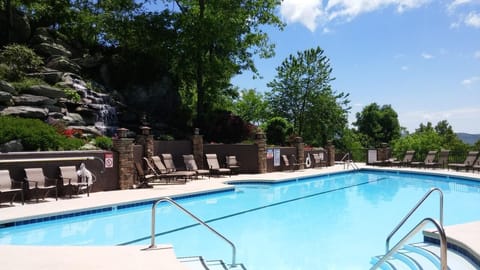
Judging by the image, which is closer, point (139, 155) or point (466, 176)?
point (139, 155)

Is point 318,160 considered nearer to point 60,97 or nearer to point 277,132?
point 277,132

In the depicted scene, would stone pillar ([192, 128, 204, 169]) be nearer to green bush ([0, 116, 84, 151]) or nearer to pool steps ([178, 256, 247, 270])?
green bush ([0, 116, 84, 151])

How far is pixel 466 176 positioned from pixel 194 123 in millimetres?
13869

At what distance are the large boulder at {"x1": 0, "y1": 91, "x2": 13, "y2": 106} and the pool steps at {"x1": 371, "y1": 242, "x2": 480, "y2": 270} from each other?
14572 millimetres

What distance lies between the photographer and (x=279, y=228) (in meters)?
9.29

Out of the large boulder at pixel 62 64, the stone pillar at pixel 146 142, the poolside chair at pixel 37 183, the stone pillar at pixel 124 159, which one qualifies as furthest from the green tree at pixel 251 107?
the poolside chair at pixel 37 183

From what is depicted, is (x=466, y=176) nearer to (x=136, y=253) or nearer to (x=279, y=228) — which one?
(x=279, y=228)

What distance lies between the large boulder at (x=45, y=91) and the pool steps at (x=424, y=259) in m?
15.1

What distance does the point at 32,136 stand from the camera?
12.4 m

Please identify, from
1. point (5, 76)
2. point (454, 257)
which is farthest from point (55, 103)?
point (454, 257)

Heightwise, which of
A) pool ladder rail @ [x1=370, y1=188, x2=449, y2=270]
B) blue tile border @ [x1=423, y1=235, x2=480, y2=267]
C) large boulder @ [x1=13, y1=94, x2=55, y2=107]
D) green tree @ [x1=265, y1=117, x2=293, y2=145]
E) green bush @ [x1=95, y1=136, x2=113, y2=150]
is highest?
large boulder @ [x1=13, y1=94, x2=55, y2=107]

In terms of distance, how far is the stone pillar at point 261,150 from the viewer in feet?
64.0

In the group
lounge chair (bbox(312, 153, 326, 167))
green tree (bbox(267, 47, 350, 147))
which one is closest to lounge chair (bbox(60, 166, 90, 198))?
lounge chair (bbox(312, 153, 326, 167))

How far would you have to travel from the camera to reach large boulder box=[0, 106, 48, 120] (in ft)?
49.9
